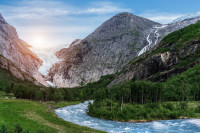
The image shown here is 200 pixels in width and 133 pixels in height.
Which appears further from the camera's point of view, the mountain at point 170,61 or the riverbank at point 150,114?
the mountain at point 170,61

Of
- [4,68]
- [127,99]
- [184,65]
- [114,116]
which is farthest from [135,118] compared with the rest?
[4,68]

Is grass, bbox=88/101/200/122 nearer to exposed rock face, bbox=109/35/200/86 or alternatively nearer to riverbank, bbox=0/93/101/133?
riverbank, bbox=0/93/101/133

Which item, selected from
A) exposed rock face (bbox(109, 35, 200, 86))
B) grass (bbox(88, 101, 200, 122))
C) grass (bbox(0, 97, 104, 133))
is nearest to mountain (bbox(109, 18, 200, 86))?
exposed rock face (bbox(109, 35, 200, 86))

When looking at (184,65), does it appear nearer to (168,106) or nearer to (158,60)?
(158,60)

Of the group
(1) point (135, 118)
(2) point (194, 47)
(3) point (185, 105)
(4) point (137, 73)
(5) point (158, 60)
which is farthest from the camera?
(4) point (137, 73)

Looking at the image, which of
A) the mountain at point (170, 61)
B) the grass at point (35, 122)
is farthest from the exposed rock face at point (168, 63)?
the grass at point (35, 122)

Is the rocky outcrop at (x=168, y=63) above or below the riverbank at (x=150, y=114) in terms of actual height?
above

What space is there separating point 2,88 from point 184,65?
454 feet

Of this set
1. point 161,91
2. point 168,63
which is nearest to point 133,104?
point 161,91

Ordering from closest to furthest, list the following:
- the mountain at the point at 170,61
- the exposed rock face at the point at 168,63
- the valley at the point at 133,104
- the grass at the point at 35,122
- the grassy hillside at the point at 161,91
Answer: the grass at the point at 35,122, the valley at the point at 133,104, the grassy hillside at the point at 161,91, the exposed rock face at the point at 168,63, the mountain at the point at 170,61

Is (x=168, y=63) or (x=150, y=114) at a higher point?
(x=168, y=63)

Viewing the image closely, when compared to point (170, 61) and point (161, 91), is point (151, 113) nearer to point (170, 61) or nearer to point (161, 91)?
point (161, 91)

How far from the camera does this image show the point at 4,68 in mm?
191000

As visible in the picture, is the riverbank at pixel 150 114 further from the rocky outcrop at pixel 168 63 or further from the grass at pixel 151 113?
the rocky outcrop at pixel 168 63
